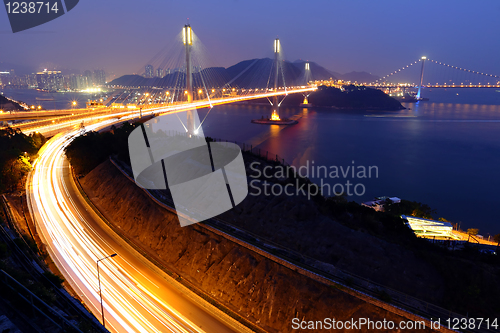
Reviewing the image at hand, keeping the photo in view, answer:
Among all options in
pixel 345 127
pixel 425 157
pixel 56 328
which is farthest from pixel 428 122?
pixel 56 328

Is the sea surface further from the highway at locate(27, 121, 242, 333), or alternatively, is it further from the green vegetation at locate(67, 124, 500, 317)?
the highway at locate(27, 121, 242, 333)

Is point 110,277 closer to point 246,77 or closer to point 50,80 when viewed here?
point 246,77

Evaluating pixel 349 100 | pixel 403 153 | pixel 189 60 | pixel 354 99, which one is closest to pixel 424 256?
pixel 189 60

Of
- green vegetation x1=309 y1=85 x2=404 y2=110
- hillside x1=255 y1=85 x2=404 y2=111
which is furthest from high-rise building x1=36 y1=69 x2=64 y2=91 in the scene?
green vegetation x1=309 y1=85 x2=404 y2=110

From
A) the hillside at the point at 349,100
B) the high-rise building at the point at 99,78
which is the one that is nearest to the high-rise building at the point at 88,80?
the high-rise building at the point at 99,78

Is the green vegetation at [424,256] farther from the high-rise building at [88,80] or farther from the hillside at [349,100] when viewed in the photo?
the high-rise building at [88,80]
